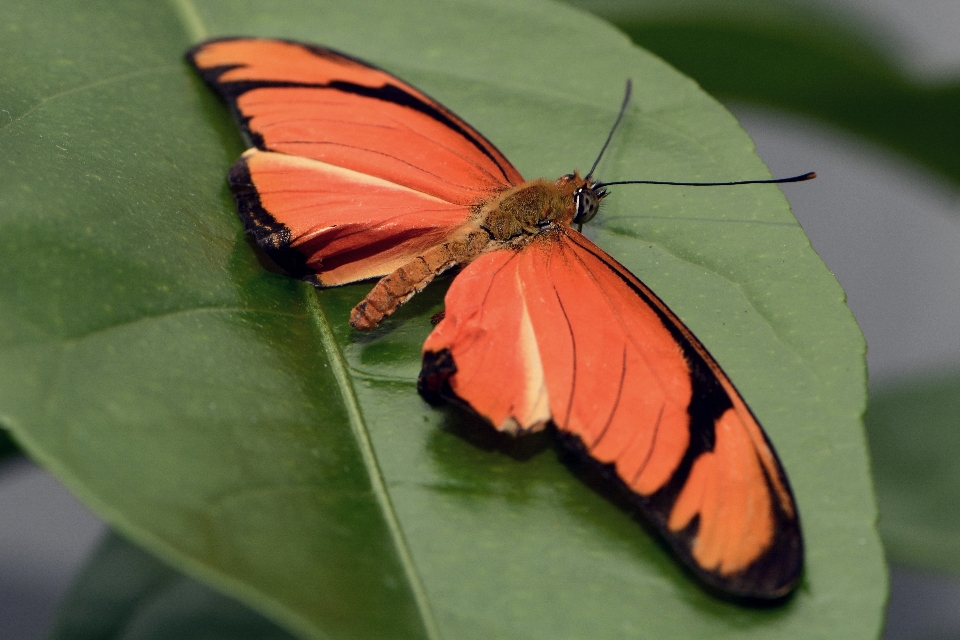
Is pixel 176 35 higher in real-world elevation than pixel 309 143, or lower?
higher

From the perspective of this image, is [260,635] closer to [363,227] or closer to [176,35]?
[363,227]

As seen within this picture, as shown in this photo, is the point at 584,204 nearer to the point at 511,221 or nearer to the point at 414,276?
the point at 511,221

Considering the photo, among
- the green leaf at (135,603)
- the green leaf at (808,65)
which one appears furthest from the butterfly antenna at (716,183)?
the green leaf at (135,603)

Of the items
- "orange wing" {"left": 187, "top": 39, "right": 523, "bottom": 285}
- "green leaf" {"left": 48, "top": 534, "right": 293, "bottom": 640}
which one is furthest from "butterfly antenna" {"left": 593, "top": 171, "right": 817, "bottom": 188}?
"green leaf" {"left": 48, "top": 534, "right": 293, "bottom": 640}

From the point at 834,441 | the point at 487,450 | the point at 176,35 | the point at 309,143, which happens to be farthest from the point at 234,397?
the point at 176,35

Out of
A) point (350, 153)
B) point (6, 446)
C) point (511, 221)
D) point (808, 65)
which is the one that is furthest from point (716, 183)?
point (6, 446)
